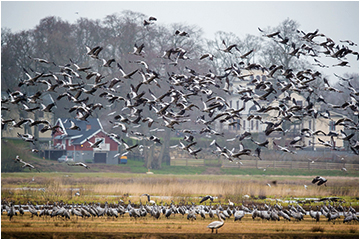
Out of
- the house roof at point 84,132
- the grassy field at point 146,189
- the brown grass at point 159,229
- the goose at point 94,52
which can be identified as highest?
the goose at point 94,52

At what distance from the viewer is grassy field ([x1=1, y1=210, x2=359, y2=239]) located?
80.3ft

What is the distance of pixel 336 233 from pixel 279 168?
31097mm

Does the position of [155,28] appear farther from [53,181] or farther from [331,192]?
[331,192]

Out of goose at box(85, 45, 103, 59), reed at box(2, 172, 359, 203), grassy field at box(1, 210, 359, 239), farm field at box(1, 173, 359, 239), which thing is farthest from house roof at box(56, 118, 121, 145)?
goose at box(85, 45, 103, 59)

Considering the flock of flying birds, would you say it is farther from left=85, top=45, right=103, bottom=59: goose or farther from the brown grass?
the brown grass

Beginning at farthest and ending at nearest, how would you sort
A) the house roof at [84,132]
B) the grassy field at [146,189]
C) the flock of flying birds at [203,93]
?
the house roof at [84,132], the grassy field at [146,189], the flock of flying birds at [203,93]

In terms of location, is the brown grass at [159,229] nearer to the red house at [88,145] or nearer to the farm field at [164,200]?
the farm field at [164,200]

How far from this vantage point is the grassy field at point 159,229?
963 inches

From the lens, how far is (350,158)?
189 feet

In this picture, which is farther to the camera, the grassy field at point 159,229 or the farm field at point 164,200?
the farm field at point 164,200

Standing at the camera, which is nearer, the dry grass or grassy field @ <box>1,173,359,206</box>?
grassy field @ <box>1,173,359,206</box>

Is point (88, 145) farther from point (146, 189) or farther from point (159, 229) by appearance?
point (159, 229)

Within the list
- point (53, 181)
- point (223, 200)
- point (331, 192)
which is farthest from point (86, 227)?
point (331, 192)

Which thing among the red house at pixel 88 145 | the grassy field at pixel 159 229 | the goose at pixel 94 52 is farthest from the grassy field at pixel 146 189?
the red house at pixel 88 145
